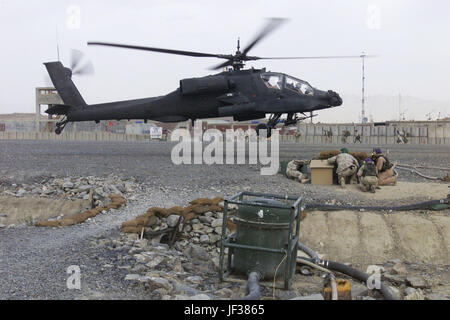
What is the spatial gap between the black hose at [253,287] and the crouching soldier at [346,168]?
6308 millimetres

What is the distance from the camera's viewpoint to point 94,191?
36.3 feet

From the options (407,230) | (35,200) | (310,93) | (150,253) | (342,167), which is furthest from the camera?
(310,93)

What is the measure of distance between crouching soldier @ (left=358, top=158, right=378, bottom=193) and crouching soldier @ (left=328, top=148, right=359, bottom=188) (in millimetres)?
410

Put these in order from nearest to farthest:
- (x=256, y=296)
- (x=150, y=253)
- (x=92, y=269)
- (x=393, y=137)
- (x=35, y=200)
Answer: (x=256, y=296) < (x=92, y=269) < (x=150, y=253) < (x=35, y=200) < (x=393, y=137)

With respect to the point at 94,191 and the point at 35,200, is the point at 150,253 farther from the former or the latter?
the point at 35,200

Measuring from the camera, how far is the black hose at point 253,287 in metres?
5.34

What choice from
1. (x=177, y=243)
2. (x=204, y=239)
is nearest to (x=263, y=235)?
(x=204, y=239)

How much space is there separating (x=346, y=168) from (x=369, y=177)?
32.1 inches

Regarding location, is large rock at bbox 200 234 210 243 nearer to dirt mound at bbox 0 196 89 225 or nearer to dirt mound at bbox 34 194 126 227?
dirt mound at bbox 34 194 126 227

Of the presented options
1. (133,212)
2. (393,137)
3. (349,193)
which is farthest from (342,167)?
(393,137)

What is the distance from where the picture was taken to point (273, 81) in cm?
1630

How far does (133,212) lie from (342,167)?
5.91 m

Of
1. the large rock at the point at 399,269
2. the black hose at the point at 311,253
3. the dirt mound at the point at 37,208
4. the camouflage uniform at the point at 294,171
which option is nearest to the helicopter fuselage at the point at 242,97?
the camouflage uniform at the point at 294,171

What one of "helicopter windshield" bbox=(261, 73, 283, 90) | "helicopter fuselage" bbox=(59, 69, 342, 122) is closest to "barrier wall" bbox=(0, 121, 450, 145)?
"helicopter fuselage" bbox=(59, 69, 342, 122)
